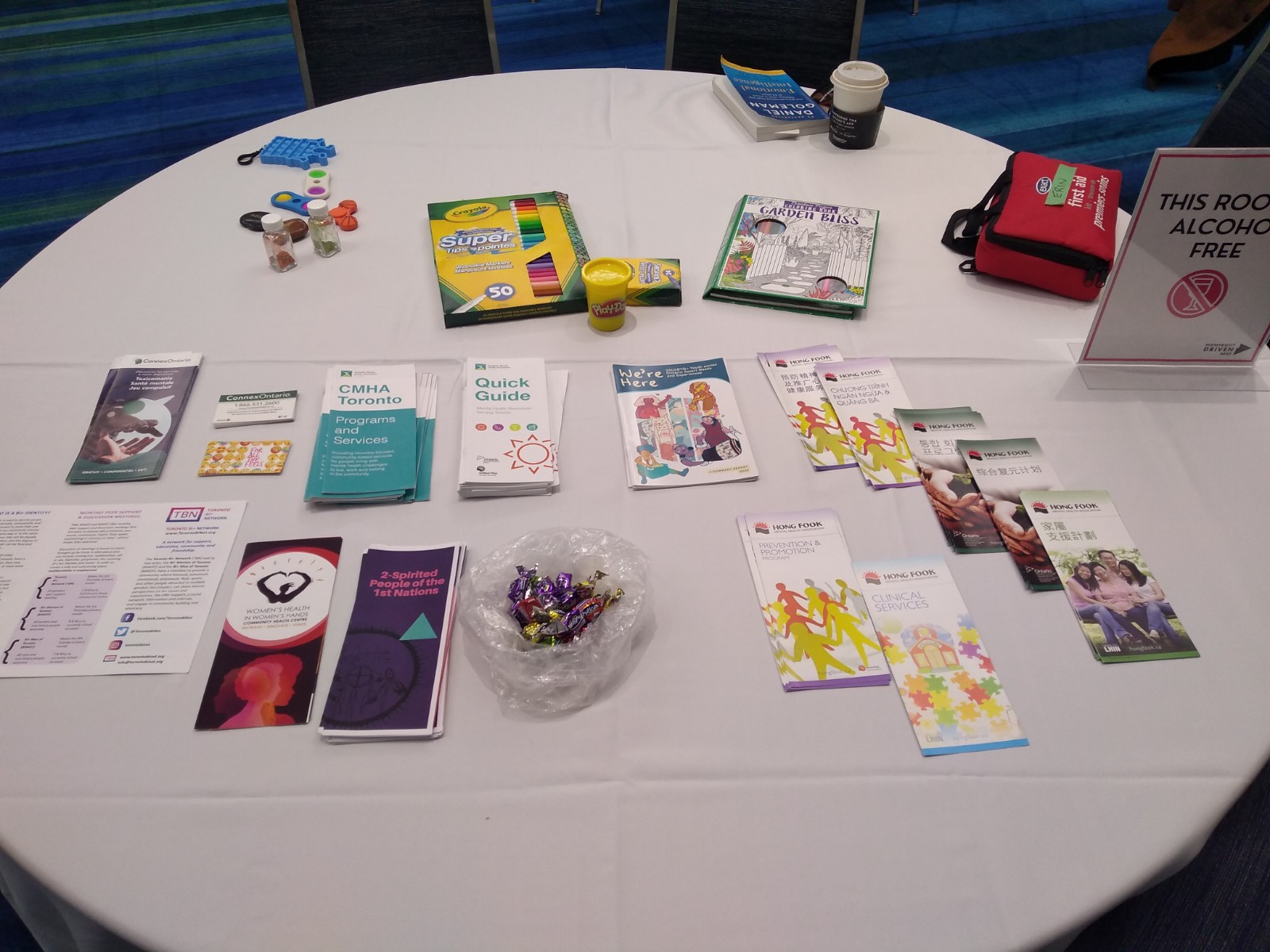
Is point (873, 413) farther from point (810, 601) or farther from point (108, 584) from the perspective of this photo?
point (108, 584)

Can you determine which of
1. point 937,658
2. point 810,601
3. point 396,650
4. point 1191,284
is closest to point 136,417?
point 396,650

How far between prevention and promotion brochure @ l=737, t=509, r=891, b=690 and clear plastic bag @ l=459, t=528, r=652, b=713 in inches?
6.0

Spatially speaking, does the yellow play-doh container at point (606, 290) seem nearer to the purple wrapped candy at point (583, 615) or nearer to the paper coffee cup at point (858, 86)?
the purple wrapped candy at point (583, 615)

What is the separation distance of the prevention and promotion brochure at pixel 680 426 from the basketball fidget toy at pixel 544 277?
203 millimetres

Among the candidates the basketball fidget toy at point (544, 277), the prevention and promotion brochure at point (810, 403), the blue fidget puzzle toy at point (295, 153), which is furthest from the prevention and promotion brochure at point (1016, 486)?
the blue fidget puzzle toy at point (295, 153)

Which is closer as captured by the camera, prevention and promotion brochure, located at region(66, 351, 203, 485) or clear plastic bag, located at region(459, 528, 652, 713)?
clear plastic bag, located at region(459, 528, 652, 713)

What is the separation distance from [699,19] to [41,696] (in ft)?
6.83

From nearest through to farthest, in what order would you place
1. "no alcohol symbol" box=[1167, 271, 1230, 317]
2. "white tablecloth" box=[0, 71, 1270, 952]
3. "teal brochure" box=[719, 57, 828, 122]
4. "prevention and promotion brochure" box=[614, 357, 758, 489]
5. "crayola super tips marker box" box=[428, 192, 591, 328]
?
"white tablecloth" box=[0, 71, 1270, 952], "prevention and promotion brochure" box=[614, 357, 758, 489], "no alcohol symbol" box=[1167, 271, 1230, 317], "crayola super tips marker box" box=[428, 192, 591, 328], "teal brochure" box=[719, 57, 828, 122]

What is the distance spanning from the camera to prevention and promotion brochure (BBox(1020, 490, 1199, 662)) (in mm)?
999

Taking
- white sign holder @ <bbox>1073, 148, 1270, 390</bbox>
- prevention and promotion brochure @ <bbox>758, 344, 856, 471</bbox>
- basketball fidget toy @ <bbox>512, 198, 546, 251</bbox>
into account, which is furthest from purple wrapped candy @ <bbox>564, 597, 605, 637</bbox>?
white sign holder @ <bbox>1073, 148, 1270, 390</bbox>

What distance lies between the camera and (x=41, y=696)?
94 centimetres

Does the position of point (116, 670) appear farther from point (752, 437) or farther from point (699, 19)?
point (699, 19)

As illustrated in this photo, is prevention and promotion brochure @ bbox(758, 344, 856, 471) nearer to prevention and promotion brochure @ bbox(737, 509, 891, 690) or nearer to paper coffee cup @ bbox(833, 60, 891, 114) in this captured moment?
prevention and promotion brochure @ bbox(737, 509, 891, 690)

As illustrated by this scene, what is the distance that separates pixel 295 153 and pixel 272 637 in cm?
116
